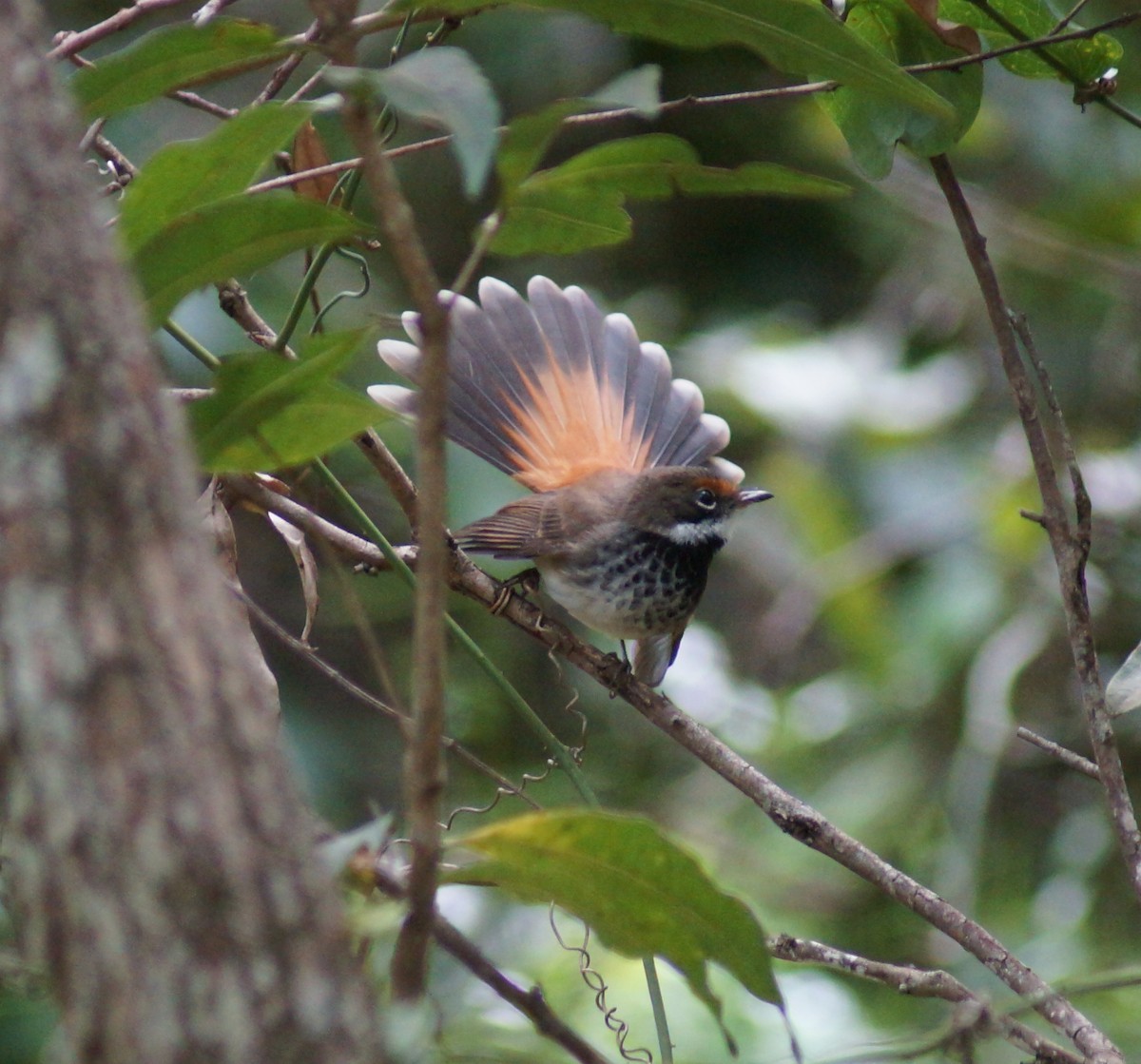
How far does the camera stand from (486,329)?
4.27 metres

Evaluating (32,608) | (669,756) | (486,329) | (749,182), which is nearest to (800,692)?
(669,756)

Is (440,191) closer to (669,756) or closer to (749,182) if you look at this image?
(669,756)

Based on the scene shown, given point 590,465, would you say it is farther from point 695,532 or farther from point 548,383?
point 695,532

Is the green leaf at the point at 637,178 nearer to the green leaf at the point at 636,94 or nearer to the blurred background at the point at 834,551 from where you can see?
the green leaf at the point at 636,94

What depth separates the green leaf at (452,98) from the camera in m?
0.99

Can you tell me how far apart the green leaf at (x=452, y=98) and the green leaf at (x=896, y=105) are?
121cm

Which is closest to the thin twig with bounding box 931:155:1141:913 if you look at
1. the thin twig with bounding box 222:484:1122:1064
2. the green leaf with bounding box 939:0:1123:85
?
the thin twig with bounding box 222:484:1122:1064

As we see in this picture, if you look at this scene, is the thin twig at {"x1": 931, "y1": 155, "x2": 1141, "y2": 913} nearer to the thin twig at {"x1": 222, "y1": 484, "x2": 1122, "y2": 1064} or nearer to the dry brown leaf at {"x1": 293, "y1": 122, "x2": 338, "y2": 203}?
the thin twig at {"x1": 222, "y1": 484, "x2": 1122, "y2": 1064}

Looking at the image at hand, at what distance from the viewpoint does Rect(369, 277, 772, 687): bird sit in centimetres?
406

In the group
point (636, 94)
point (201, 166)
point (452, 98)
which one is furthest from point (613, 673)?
point (452, 98)

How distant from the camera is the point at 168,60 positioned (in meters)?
Answer: 1.39

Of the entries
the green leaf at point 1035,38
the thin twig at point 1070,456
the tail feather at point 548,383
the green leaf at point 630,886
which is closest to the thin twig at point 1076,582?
the thin twig at point 1070,456

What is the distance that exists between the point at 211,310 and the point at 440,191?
2.01m

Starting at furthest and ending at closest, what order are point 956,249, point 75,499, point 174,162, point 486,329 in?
point 956,249 → point 486,329 → point 174,162 → point 75,499
